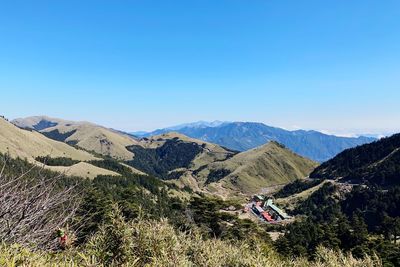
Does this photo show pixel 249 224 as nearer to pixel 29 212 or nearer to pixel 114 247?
pixel 114 247

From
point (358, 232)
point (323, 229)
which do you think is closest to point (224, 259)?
point (358, 232)

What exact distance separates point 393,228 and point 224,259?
4311 inches

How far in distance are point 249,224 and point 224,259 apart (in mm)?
48331

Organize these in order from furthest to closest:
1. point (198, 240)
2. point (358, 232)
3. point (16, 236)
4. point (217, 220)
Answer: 1. point (358, 232)
2. point (217, 220)
3. point (198, 240)
4. point (16, 236)

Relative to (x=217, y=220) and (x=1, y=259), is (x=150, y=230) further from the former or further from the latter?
(x=217, y=220)

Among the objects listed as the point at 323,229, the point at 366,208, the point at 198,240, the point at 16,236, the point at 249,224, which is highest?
the point at 16,236

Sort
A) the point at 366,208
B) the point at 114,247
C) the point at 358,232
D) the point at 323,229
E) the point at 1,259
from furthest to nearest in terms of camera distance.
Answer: the point at 366,208
the point at 323,229
the point at 358,232
the point at 114,247
the point at 1,259

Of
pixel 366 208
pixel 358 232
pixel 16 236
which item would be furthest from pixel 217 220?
pixel 366 208

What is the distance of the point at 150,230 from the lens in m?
26.5

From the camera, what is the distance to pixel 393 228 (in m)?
114

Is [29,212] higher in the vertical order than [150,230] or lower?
higher

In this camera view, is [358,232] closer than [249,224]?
No

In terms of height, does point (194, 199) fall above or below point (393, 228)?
above

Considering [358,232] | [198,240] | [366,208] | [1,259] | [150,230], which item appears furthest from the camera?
[366,208]
